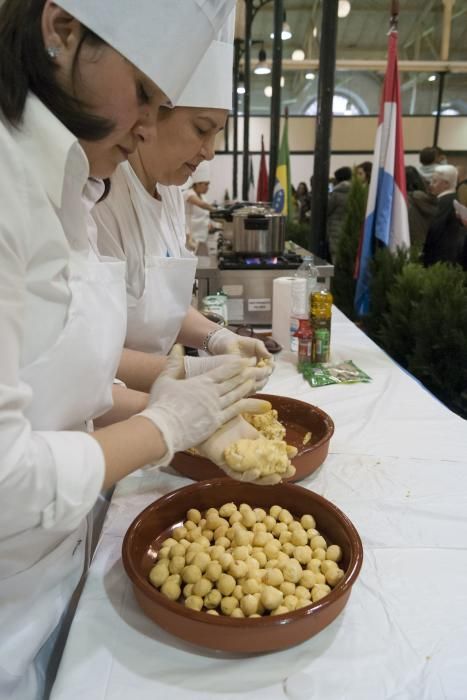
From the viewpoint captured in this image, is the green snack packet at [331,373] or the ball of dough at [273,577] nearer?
the ball of dough at [273,577]

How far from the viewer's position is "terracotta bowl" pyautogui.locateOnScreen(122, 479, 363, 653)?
2.46 ft

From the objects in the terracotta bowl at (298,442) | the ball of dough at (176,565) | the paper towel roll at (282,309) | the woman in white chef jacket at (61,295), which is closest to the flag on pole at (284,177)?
the paper towel roll at (282,309)

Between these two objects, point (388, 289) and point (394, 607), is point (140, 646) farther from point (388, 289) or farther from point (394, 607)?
point (388, 289)

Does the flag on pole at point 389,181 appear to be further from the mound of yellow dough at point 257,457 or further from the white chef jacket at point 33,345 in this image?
the white chef jacket at point 33,345

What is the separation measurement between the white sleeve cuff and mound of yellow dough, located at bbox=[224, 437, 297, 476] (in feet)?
0.99

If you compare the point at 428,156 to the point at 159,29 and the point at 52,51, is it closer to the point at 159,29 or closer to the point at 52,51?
the point at 159,29

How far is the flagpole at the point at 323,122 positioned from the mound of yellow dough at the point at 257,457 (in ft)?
10.7

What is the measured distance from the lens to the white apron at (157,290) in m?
1.59

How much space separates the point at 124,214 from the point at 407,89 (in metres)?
13.3

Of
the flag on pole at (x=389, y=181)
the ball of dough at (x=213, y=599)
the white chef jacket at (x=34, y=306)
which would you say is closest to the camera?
the white chef jacket at (x=34, y=306)

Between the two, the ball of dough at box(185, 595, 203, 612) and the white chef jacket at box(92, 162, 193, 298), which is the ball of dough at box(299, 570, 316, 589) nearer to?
the ball of dough at box(185, 595, 203, 612)

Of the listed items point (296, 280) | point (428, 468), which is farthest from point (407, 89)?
point (428, 468)

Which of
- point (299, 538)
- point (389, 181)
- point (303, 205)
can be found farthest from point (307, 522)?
point (303, 205)

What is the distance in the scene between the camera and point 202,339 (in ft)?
5.82
